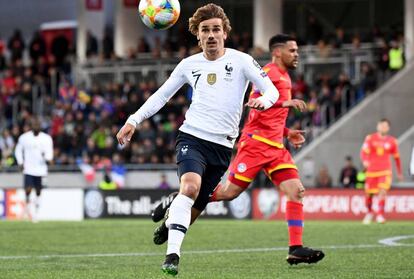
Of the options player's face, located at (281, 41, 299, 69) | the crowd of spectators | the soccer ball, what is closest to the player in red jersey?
the crowd of spectators

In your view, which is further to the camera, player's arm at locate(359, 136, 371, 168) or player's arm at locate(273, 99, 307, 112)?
player's arm at locate(359, 136, 371, 168)

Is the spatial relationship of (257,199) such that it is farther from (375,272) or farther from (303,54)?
(375,272)

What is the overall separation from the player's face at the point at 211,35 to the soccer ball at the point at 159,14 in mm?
894

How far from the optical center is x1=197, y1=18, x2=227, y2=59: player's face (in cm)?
1036

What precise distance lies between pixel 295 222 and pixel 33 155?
603 inches

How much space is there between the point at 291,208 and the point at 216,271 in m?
1.43

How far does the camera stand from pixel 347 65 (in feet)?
113

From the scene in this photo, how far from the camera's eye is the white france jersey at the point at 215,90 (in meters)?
10.5

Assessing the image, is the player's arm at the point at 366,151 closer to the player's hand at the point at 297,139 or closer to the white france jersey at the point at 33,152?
the white france jersey at the point at 33,152

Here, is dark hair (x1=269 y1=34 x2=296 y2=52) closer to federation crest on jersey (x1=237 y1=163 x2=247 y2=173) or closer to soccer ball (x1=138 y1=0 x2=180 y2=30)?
federation crest on jersey (x1=237 y1=163 x2=247 y2=173)

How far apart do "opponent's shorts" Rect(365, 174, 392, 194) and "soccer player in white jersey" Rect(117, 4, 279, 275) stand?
14.7 metres

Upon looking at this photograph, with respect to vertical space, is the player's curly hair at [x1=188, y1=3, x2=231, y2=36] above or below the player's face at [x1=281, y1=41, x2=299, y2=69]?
above

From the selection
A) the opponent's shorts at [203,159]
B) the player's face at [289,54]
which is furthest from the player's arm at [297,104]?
the player's face at [289,54]

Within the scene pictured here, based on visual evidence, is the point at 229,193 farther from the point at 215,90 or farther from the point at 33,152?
the point at 33,152
